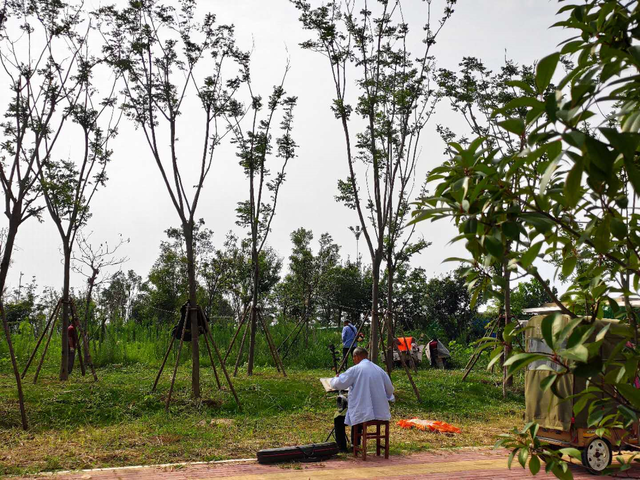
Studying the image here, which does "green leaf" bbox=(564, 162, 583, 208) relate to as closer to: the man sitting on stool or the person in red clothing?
the man sitting on stool

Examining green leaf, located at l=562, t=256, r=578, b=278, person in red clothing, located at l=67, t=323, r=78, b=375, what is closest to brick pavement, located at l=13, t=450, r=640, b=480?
green leaf, located at l=562, t=256, r=578, b=278

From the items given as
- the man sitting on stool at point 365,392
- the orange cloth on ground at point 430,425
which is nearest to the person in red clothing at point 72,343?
the orange cloth on ground at point 430,425

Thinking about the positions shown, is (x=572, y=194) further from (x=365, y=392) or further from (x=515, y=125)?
(x=365, y=392)

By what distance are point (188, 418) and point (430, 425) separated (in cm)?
398

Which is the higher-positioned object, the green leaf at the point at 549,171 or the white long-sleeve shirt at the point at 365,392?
the green leaf at the point at 549,171

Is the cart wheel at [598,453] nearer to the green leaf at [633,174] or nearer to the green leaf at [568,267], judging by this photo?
the green leaf at [568,267]

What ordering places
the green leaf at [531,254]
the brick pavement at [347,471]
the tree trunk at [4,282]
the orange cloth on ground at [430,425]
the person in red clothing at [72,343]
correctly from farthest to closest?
the person in red clothing at [72,343]
the orange cloth on ground at [430,425]
the tree trunk at [4,282]
the brick pavement at [347,471]
the green leaf at [531,254]

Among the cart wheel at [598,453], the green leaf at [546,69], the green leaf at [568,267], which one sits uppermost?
the green leaf at [546,69]

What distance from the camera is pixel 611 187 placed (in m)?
1.31

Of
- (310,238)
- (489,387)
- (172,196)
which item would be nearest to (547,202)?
(172,196)

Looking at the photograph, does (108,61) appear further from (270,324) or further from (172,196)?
(270,324)

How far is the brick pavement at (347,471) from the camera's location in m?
6.93

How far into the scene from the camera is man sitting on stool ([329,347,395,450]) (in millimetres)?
8234

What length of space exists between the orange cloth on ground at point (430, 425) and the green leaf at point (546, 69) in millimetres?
9517
